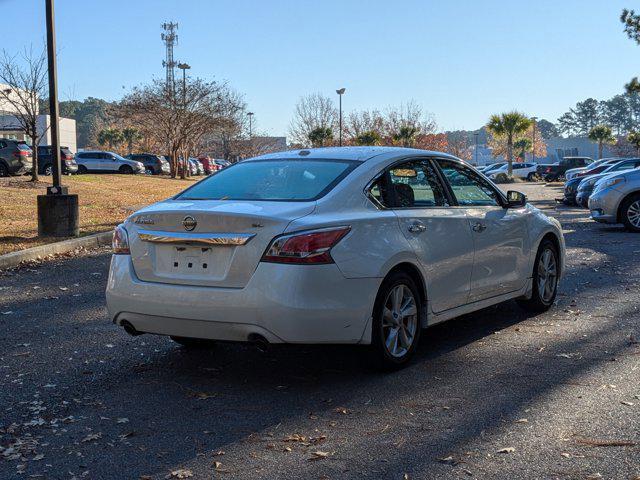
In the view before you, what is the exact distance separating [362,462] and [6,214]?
14737mm

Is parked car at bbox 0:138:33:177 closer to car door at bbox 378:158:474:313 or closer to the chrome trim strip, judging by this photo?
car door at bbox 378:158:474:313

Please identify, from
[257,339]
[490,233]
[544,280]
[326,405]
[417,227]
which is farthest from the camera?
[544,280]

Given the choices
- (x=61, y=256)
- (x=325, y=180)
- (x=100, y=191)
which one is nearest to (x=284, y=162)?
(x=325, y=180)

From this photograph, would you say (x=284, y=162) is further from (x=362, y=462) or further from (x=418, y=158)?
(x=362, y=462)

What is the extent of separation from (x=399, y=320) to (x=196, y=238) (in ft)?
4.92

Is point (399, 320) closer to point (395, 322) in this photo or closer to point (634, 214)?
point (395, 322)

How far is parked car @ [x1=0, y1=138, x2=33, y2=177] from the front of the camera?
30891 millimetres

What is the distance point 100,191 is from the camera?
26.7 m

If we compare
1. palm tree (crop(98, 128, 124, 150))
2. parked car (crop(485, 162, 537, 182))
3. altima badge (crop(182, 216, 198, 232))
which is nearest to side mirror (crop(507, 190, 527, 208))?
altima badge (crop(182, 216, 198, 232))

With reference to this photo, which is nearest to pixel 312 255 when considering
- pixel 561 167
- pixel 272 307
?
pixel 272 307

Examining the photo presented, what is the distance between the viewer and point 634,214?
16234mm

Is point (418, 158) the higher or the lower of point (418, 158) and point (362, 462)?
the higher

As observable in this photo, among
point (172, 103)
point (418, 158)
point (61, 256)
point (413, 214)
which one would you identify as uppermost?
point (172, 103)

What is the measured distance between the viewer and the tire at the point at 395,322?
17.6 ft
